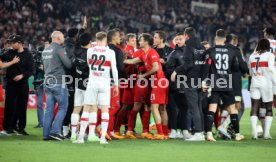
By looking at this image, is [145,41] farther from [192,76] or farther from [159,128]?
[159,128]

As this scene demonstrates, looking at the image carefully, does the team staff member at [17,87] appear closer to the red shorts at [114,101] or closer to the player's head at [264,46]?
the red shorts at [114,101]

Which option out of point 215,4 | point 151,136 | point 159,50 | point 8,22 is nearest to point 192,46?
point 159,50

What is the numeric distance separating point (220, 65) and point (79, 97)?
322cm

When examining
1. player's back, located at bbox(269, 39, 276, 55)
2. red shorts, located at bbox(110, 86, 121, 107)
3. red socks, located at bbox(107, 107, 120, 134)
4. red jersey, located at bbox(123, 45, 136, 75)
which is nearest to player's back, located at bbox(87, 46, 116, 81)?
red shorts, located at bbox(110, 86, 121, 107)

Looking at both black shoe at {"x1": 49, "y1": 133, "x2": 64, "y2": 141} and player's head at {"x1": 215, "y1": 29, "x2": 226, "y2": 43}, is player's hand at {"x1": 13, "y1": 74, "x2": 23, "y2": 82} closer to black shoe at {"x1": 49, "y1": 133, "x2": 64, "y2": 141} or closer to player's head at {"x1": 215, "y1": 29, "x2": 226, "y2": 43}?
black shoe at {"x1": 49, "y1": 133, "x2": 64, "y2": 141}

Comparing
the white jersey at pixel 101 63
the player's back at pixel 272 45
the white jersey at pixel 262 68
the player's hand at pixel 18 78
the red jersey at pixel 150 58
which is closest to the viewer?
the white jersey at pixel 101 63

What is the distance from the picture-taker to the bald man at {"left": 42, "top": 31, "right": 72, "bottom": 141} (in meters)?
14.0

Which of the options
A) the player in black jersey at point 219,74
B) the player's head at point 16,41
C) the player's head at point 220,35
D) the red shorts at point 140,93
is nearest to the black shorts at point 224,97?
the player in black jersey at point 219,74

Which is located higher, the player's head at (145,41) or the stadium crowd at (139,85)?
the player's head at (145,41)

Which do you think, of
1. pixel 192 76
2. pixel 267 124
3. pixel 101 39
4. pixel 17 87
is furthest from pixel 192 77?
pixel 17 87

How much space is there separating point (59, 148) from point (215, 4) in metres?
25.9

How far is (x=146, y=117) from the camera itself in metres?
15.0

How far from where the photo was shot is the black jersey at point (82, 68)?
45.1 ft

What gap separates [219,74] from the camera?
14320 mm
